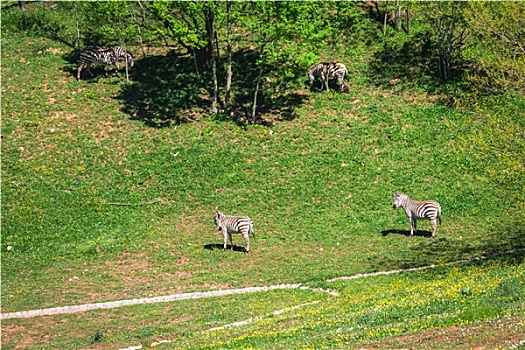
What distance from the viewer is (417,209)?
3947 cm

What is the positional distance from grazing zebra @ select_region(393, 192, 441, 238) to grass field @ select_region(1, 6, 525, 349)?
1156mm

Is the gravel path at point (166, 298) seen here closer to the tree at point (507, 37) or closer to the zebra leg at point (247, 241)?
the zebra leg at point (247, 241)

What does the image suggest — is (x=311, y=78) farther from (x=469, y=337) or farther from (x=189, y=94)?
(x=469, y=337)

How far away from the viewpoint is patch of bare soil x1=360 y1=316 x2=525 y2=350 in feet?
63.5

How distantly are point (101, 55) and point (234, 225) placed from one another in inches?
866

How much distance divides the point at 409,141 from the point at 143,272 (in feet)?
65.6

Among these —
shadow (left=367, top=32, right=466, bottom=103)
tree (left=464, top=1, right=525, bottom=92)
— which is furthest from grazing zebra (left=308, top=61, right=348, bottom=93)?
tree (left=464, top=1, right=525, bottom=92)

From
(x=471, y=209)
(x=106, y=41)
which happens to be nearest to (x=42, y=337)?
(x=471, y=209)

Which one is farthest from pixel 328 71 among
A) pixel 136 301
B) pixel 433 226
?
pixel 136 301

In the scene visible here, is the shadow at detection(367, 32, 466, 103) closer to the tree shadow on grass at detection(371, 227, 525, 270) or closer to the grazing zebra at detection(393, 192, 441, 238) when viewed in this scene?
the grazing zebra at detection(393, 192, 441, 238)

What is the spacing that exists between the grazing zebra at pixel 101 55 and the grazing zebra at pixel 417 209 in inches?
969

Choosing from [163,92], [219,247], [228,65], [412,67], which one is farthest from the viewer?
[412,67]

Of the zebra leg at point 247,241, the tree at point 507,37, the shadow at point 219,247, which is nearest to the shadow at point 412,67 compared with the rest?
the tree at point 507,37

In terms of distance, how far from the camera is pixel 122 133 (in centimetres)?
5034
